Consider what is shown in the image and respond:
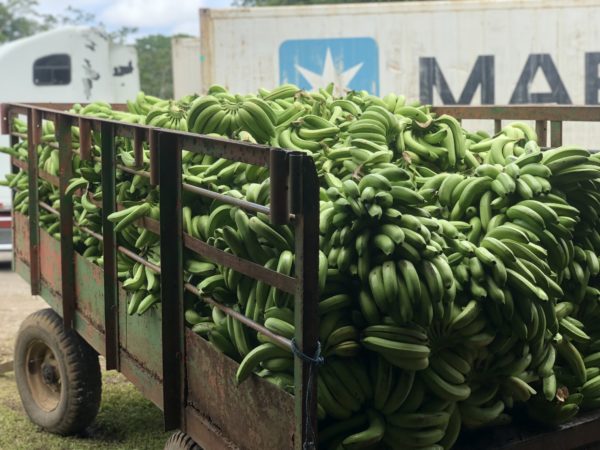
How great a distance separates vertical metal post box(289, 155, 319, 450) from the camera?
2336 millimetres

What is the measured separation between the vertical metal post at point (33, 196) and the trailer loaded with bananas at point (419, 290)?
1.58m

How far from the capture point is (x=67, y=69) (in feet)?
37.8

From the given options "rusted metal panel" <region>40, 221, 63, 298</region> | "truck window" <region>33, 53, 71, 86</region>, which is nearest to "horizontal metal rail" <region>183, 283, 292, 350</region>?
"rusted metal panel" <region>40, 221, 63, 298</region>

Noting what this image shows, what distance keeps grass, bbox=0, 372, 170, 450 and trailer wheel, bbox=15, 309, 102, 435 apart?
0.08m

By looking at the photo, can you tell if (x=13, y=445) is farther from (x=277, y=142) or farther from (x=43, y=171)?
(x=277, y=142)

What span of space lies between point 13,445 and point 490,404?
299 centimetres

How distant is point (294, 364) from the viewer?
8.10 feet

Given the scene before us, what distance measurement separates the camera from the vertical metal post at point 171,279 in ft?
10.2

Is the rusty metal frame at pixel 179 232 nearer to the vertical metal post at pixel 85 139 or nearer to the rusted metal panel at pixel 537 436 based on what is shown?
the vertical metal post at pixel 85 139

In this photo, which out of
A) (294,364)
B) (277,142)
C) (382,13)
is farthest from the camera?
(382,13)

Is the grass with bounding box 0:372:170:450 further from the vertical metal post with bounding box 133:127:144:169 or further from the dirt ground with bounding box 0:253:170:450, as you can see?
the vertical metal post with bounding box 133:127:144:169

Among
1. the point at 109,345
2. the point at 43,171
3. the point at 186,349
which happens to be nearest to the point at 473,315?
the point at 186,349

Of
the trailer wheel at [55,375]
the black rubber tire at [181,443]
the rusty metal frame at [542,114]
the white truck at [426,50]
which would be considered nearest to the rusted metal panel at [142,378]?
the black rubber tire at [181,443]

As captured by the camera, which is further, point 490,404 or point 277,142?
point 277,142
